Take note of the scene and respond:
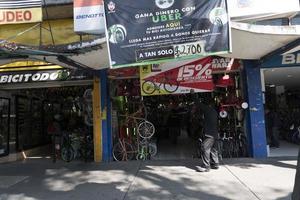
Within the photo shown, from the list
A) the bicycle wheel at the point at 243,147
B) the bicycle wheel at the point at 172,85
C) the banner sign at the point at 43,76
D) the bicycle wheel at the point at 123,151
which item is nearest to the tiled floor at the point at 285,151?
the bicycle wheel at the point at 243,147

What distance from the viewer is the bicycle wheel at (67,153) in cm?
1262

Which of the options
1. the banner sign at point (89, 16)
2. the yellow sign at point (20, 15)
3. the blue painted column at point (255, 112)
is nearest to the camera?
the banner sign at point (89, 16)

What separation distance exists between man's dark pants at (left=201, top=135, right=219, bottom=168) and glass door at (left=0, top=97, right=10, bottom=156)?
21.6 feet

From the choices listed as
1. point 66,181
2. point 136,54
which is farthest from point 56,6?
point 66,181

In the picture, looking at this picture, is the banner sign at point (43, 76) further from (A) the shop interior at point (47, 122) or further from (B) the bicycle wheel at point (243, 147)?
(B) the bicycle wheel at point (243, 147)

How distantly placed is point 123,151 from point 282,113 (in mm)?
9115

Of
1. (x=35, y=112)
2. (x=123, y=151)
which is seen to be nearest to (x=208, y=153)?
(x=123, y=151)

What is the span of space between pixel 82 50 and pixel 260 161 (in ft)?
19.1

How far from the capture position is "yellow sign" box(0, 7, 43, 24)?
11.4 metres

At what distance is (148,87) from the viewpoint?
12.0 metres

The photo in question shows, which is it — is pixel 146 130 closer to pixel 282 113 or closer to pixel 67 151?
pixel 67 151

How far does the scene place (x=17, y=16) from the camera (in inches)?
455

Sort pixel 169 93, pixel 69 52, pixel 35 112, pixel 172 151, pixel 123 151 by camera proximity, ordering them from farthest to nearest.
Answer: pixel 35 112, pixel 172 151, pixel 123 151, pixel 169 93, pixel 69 52

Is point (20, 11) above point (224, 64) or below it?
above
